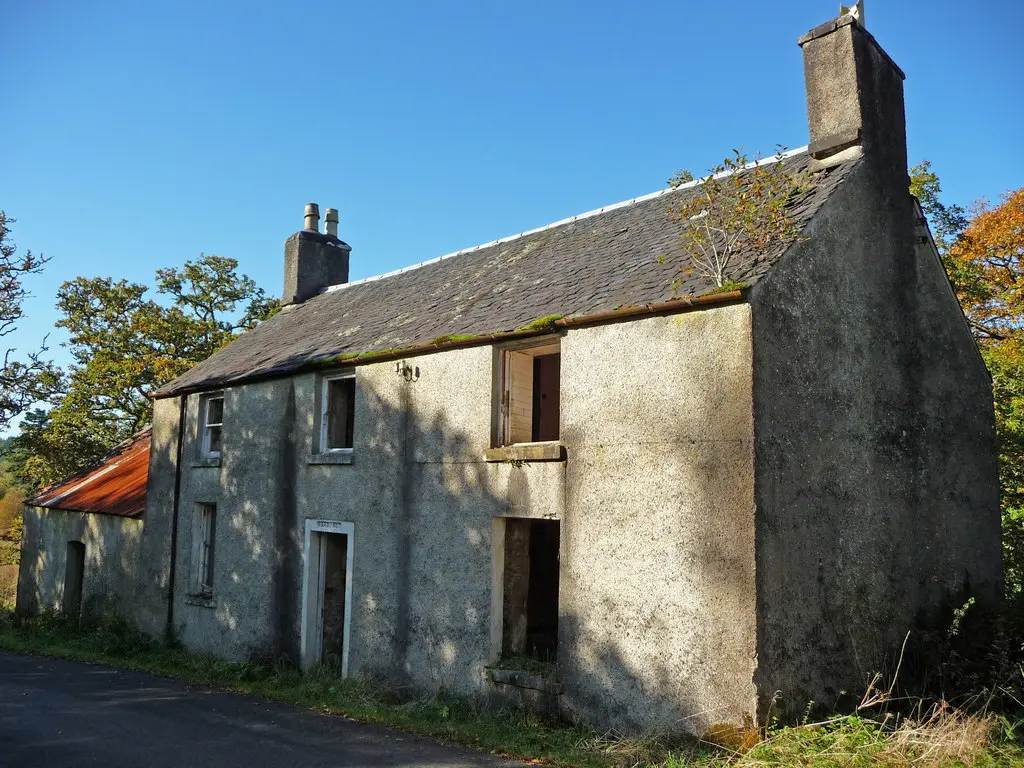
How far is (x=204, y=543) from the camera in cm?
1584

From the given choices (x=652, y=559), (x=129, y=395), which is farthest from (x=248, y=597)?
(x=129, y=395)

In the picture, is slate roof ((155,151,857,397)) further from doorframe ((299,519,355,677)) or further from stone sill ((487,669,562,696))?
stone sill ((487,669,562,696))

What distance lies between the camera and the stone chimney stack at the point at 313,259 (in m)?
21.0

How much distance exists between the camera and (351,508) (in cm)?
1241

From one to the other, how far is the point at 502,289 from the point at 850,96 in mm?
5601

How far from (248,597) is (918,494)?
10.6 metres

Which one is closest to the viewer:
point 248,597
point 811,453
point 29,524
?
point 811,453

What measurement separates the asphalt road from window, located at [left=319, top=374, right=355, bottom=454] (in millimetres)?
4034

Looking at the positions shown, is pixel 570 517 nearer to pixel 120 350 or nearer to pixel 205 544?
pixel 205 544

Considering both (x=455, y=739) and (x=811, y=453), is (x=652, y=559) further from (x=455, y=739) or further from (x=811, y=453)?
(x=455, y=739)

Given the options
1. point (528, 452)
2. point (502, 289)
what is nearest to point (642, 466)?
point (528, 452)

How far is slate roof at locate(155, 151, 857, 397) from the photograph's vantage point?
10.3 m

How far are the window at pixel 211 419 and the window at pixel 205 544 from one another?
3.75 ft

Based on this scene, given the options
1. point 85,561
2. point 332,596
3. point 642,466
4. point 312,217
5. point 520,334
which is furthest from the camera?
point 312,217
